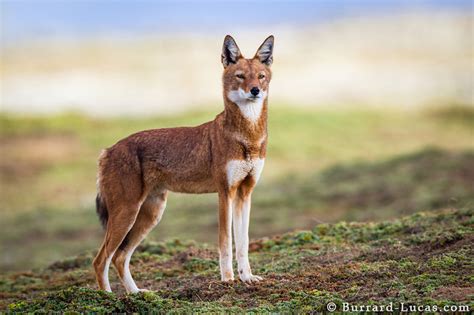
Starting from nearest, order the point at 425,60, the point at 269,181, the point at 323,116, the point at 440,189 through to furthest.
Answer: the point at 440,189 < the point at 269,181 < the point at 323,116 < the point at 425,60

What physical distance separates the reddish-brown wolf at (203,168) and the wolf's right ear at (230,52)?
1 centimetres

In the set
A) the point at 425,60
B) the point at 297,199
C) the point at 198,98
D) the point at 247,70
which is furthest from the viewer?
the point at 425,60

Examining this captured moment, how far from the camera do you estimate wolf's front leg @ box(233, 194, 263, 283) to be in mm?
9750

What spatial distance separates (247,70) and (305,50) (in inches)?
2666

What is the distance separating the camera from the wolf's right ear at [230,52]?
32.7 ft

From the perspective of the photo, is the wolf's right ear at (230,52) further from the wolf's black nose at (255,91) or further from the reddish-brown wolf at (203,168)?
the wolf's black nose at (255,91)

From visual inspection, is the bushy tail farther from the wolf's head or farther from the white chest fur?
the wolf's head

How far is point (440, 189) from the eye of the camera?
2036 centimetres

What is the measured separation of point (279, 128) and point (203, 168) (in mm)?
28573

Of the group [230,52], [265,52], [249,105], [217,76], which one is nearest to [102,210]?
[249,105]

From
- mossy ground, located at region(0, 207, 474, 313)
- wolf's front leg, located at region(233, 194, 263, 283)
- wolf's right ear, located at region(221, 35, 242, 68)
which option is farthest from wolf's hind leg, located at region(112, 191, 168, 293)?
wolf's right ear, located at region(221, 35, 242, 68)

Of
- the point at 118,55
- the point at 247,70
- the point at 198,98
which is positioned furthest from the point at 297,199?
the point at 118,55

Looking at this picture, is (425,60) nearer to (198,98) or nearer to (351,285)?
(198,98)

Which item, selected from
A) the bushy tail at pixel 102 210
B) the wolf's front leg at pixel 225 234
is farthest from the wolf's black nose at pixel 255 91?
the bushy tail at pixel 102 210
